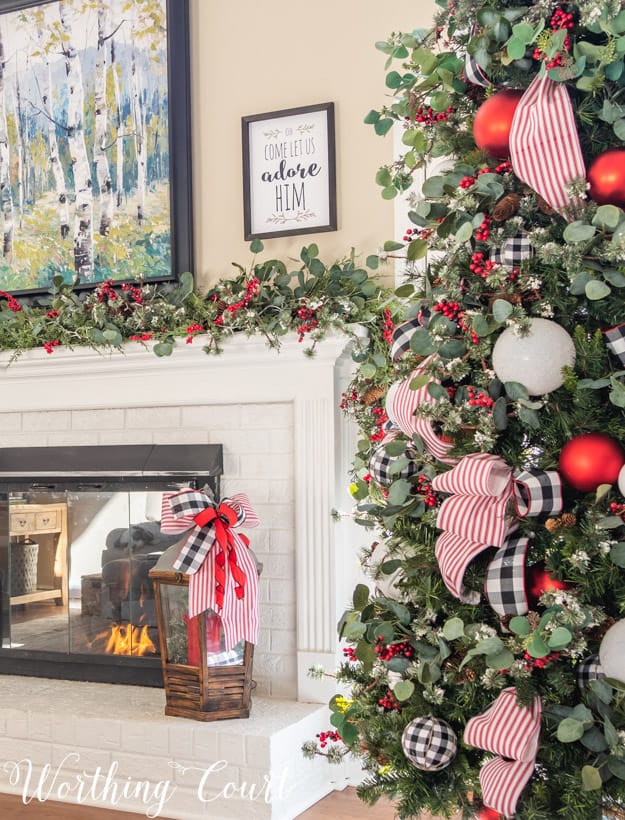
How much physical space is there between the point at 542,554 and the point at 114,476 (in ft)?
6.09

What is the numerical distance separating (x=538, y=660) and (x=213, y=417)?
1.72m

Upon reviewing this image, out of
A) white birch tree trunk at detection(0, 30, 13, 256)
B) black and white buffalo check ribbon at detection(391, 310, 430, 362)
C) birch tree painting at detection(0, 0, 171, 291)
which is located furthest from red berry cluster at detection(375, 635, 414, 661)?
white birch tree trunk at detection(0, 30, 13, 256)

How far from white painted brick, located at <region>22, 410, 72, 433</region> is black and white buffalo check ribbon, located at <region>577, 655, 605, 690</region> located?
2164 millimetres

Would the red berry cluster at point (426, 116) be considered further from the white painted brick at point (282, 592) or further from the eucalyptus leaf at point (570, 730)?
the white painted brick at point (282, 592)

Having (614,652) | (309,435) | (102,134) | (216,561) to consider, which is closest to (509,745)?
(614,652)

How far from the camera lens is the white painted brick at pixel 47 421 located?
302 centimetres

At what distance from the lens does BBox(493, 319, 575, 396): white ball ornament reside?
4.07 ft

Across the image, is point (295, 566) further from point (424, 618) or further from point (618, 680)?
point (618, 680)

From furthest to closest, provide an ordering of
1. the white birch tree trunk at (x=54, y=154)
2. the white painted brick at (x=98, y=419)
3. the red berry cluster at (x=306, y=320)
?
the white birch tree trunk at (x=54, y=154)
the white painted brick at (x=98, y=419)
the red berry cluster at (x=306, y=320)

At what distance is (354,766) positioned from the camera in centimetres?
259

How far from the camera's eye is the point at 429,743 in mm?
1303

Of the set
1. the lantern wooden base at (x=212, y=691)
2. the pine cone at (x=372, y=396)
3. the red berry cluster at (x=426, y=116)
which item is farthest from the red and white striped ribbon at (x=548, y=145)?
the lantern wooden base at (x=212, y=691)

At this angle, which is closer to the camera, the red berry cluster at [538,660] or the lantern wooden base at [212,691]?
the red berry cluster at [538,660]

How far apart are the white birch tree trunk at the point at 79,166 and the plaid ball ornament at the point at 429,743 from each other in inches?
84.9
